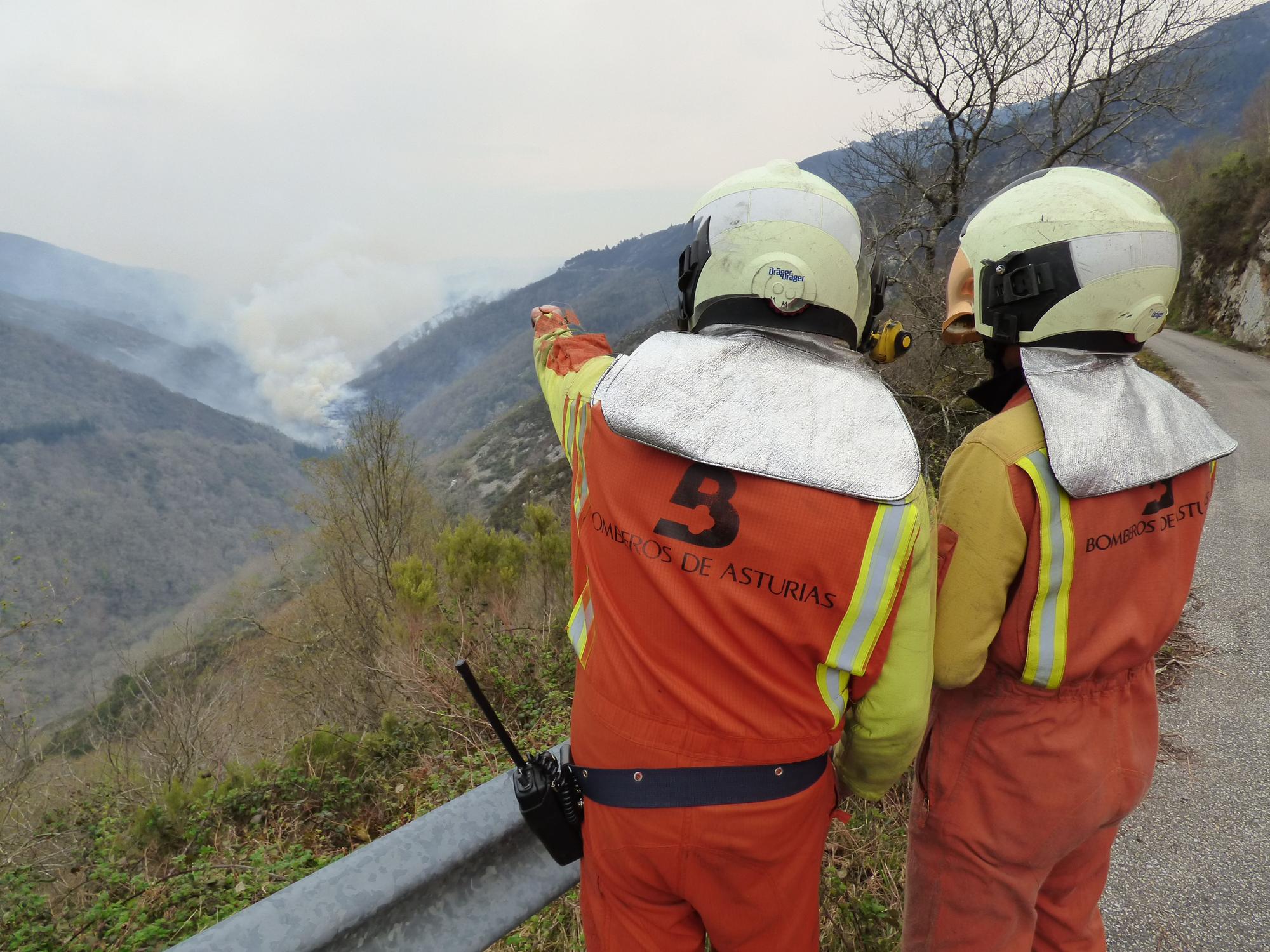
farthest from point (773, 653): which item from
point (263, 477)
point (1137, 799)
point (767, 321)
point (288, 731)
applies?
point (263, 477)

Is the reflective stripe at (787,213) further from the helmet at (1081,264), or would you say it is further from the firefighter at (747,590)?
the helmet at (1081,264)

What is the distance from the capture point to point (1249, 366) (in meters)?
16.8

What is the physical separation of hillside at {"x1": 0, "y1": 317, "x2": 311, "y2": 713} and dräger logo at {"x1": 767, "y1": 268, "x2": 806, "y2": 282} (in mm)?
58433

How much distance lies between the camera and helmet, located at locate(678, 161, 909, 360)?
144cm

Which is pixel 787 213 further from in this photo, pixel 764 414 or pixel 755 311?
pixel 764 414

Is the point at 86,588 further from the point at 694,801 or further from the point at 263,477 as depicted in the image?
the point at 694,801

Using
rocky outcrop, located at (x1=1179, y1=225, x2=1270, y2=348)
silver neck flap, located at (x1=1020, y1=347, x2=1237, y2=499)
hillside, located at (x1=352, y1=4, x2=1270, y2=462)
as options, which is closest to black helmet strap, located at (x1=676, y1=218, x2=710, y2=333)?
silver neck flap, located at (x1=1020, y1=347, x2=1237, y2=499)

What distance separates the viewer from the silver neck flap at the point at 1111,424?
135 centimetres

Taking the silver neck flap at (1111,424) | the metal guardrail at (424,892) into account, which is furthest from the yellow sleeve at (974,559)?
the metal guardrail at (424,892)

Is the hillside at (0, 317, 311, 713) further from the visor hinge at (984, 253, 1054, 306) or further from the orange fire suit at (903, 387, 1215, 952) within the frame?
the visor hinge at (984, 253, 1054, 306)

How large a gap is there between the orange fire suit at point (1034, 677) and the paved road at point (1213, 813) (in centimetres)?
84

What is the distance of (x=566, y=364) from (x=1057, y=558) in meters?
1.41

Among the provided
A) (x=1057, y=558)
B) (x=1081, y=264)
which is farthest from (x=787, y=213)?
(x=1057, y=558)

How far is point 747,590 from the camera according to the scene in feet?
4.14
